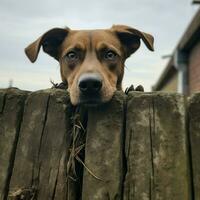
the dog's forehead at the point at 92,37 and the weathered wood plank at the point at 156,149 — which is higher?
the dog's forehead at the point at 92,37

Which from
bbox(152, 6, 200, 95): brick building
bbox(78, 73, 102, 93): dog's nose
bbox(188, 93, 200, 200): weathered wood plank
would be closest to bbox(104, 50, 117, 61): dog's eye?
bbox(78, 73, 102, 93): dog's nose

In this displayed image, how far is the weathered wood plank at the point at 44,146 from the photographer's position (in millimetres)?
2502

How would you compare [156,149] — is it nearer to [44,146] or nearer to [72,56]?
[44,146]

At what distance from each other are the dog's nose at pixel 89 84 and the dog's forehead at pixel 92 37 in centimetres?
121

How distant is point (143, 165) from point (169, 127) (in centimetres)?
28

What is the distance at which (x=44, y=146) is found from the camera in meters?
2.57

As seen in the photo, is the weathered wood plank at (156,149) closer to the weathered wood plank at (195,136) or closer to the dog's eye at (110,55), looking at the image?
the weathered wood plank at (195,136)

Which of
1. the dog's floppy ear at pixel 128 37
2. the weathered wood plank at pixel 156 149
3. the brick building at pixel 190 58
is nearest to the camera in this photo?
the weathered wood plank at pixel 156 149

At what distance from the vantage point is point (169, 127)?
8.09ft

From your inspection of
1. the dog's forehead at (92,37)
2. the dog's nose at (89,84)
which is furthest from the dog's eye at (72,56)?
the dog's nose at (89,84)

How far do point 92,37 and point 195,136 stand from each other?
2.38m

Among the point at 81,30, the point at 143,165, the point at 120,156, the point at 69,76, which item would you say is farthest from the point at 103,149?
the point at 81,30

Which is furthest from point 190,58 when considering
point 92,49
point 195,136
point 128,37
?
point 195,136

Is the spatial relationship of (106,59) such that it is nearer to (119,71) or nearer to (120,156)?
(119,71)
